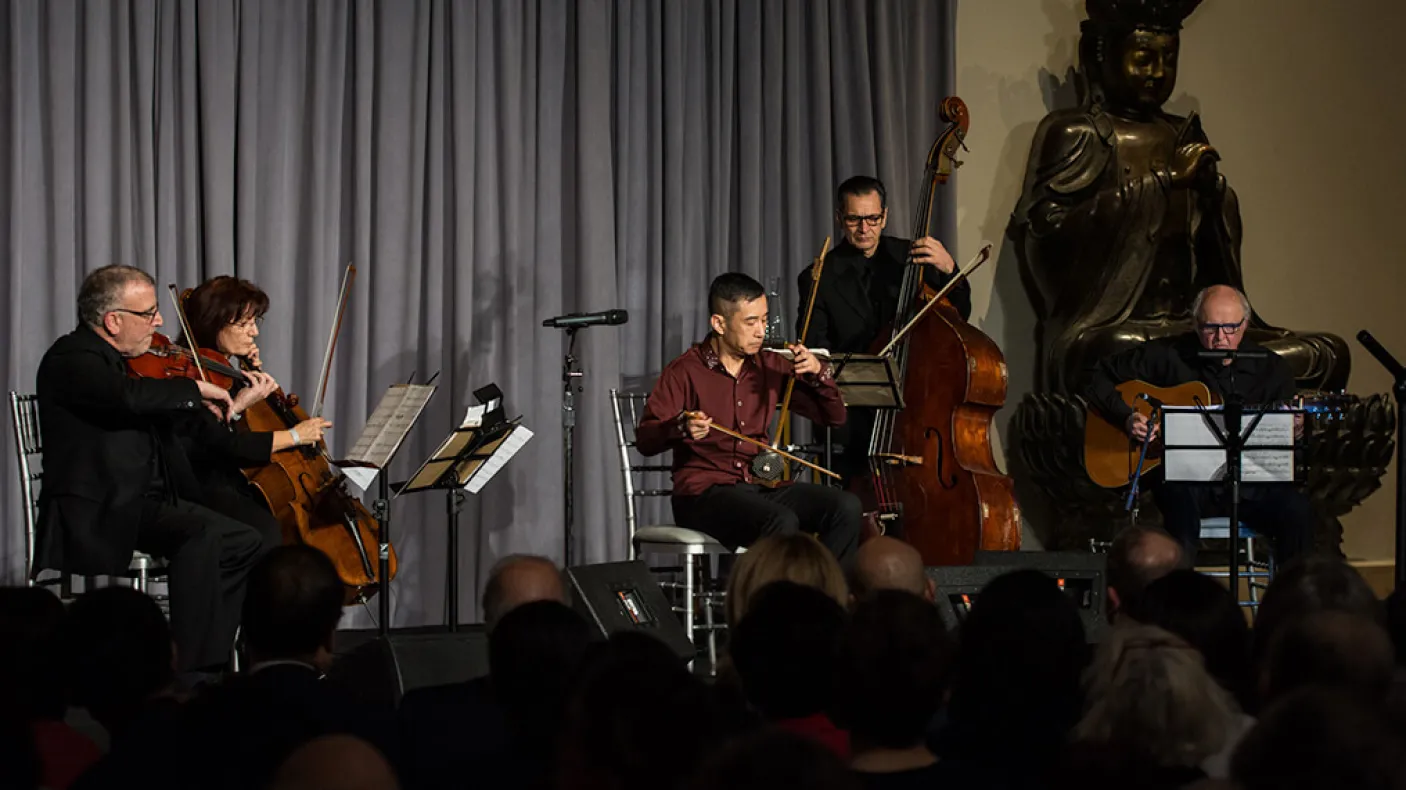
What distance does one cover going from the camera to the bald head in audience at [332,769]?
4.67ft

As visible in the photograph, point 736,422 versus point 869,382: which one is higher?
point 869,382

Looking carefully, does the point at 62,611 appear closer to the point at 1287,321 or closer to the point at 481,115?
the point at 481,115

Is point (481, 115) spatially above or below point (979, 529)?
above

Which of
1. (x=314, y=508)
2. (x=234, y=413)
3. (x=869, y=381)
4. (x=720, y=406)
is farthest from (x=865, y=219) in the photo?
(x=234, y=413)

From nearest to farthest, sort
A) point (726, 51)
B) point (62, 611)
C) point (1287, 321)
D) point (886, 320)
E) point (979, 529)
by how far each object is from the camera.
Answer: point (62, 611), point (979, 529), point (886, 320), point (726, 51), point (1287, 321)

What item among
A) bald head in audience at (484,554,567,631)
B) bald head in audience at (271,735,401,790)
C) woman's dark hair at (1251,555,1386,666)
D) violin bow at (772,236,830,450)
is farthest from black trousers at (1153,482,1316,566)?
bald head in audience at (271,735,401,790)

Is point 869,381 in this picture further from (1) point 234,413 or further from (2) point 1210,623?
(2) point 1210,623

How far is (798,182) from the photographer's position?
6367mm

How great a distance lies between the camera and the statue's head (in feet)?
21.3

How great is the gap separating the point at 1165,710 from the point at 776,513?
8.87ft

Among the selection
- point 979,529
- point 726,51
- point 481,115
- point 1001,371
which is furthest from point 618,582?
point 726,51

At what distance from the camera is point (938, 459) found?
504 centimetres

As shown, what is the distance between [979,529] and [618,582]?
1.32 metres

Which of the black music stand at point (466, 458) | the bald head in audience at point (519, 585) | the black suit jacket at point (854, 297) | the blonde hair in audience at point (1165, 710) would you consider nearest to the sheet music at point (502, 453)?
the black music stand at point (466, 458)
